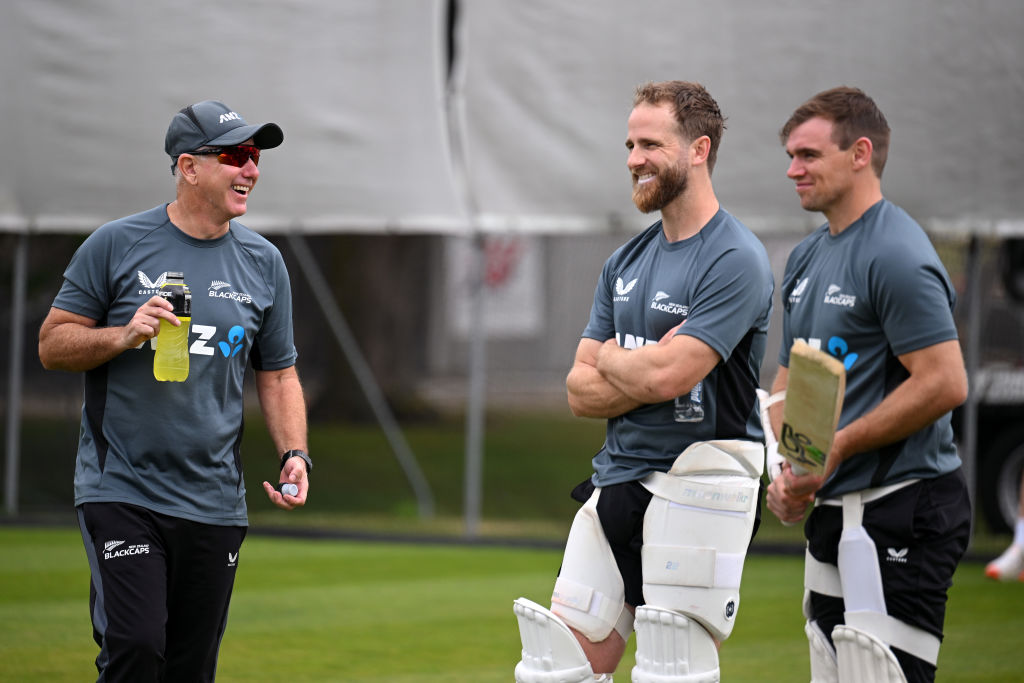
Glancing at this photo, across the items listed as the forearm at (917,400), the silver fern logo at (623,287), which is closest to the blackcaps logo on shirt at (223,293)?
the silver fern logo at (623,287)

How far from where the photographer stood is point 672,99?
4.24m

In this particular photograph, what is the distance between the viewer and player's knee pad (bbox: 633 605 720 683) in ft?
13.4

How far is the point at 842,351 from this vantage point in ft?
13.1

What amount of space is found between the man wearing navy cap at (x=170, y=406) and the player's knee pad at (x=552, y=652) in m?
0.91

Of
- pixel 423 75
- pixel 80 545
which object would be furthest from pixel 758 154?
pixel 80 545

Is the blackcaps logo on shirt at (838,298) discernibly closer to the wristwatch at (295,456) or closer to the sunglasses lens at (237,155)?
the wristwatch at (295,456)

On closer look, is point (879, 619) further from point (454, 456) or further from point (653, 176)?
point (454, 456)

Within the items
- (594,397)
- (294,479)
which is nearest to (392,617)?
(294,479)

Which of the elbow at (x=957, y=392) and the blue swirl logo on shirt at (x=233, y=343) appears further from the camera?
the blue swirl logo on shirt at (x=233, y=343)

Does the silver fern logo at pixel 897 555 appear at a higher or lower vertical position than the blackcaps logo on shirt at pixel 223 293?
lower

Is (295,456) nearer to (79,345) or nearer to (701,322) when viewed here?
(79,345)

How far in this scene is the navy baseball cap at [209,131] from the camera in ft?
14.7

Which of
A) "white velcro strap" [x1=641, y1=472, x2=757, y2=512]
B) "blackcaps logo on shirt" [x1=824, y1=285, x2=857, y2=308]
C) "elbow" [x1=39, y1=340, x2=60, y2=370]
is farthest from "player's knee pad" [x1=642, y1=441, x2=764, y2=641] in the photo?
"elbow" [x1=39, y1=340, x2=60, y2=370]

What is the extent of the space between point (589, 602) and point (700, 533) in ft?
1.44
